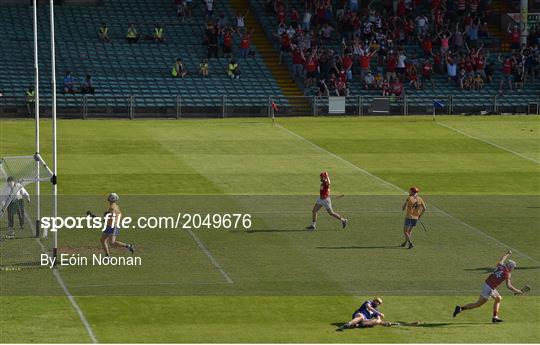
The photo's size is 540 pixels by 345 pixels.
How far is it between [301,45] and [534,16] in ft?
52.8

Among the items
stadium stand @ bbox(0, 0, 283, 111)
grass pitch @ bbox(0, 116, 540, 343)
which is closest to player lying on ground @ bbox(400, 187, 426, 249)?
grass pitch @ bbox(0, 116, 540, 343)

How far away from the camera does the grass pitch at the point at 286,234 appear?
30.6m

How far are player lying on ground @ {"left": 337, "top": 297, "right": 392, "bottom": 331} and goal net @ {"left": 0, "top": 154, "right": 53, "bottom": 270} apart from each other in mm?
11280

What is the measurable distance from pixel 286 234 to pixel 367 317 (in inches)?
461

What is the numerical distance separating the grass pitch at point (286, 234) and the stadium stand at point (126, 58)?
3.32 metres

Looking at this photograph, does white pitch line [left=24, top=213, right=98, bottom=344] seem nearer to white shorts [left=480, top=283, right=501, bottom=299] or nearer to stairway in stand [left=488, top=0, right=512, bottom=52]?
white shorts [left=480, top=283, right=501, bottom=299]

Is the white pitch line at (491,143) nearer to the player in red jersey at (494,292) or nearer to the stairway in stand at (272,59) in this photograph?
the stairway in stand at (272,59)

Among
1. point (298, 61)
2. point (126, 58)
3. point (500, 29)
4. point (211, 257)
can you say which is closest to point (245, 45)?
point (298, 61)

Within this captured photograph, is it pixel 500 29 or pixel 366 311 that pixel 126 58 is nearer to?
pixel 500 29

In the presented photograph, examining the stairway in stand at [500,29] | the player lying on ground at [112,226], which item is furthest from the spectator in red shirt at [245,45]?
the player lying on ground at [112,226]

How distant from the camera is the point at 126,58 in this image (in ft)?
250

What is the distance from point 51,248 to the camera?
38562 mm

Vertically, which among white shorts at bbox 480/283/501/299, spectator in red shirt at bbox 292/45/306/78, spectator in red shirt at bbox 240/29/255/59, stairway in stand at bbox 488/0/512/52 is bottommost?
white shorts at bbox 480/283/501/299

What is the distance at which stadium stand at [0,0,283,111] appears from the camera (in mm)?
71938
